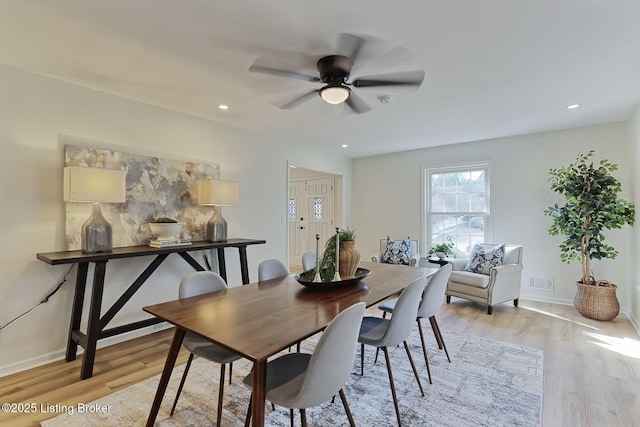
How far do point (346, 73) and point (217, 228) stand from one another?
2199 millimetres

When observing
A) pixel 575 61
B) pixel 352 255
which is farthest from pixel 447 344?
pixel 575 61

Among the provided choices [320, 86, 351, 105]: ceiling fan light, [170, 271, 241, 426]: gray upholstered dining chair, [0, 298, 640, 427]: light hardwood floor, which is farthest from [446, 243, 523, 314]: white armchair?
[170, 271, 241, 426]: gray upholstered dining chair

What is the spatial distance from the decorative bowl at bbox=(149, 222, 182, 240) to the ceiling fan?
5.55ft

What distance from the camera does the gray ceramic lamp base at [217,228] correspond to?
11.5ft

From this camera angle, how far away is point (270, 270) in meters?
2.67

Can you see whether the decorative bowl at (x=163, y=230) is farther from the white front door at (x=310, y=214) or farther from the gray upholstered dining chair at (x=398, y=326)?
the white front door at (x=310, y=214)

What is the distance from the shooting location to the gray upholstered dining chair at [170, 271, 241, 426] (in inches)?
69.3

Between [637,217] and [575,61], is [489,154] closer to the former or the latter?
[637,217]

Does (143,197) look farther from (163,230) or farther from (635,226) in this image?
(635,226)

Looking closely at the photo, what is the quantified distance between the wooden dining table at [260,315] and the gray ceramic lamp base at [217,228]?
4.59ft

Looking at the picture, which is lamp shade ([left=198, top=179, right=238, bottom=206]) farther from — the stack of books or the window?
the window

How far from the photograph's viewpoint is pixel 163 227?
3.05 metres

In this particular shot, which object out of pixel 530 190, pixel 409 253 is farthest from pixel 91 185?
pixel 530 190

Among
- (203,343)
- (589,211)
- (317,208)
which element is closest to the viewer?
(203,343)
